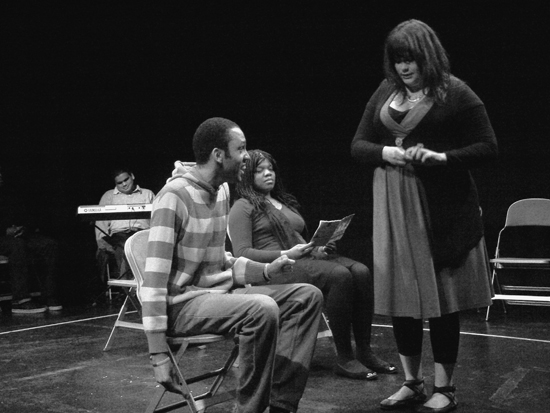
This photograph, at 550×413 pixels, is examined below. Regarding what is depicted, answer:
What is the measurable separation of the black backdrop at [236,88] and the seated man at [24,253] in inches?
28.1

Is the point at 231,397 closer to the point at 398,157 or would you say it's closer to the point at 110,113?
the point at 398,157

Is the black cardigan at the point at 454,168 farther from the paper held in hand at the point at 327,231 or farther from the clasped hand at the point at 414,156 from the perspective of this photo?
the paper held in hand at the point at 327,231

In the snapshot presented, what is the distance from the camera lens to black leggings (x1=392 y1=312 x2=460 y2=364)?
2.70 metres

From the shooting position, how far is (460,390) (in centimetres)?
310

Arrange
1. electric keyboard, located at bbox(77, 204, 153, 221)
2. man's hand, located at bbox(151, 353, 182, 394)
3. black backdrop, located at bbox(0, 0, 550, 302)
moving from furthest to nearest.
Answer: electric keyboard, located at bbox(77, 204, 153, 221) → black backdrop, located at bbox(0, 0, 550, 302) → man's hand, located at bbox(151, 353, 182, 394)

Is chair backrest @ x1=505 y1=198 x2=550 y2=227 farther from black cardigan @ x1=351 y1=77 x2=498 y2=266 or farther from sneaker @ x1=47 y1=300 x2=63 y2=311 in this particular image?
sneaker @ x1=47 y1=300 x2=63 y2=311

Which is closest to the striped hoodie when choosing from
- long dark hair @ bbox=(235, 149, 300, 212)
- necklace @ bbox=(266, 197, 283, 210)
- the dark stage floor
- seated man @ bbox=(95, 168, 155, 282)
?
the dark stage floor

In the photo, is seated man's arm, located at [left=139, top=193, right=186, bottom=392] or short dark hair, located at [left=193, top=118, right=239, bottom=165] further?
short dark hair, located at [left=193, top=118, right=239, bottom=165]

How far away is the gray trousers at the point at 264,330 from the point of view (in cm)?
228

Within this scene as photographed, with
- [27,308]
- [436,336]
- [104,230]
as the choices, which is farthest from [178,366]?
[104,230]

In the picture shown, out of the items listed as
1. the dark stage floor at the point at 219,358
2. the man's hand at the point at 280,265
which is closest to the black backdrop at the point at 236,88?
the dark stage floor at the point at 219,358

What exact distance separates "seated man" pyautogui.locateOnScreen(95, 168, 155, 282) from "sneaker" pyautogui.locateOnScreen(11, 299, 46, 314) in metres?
0.76

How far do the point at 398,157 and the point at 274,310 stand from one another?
731 millimetres

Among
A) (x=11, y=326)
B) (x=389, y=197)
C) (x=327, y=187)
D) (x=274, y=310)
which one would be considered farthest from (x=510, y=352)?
(x=11, y=326)
